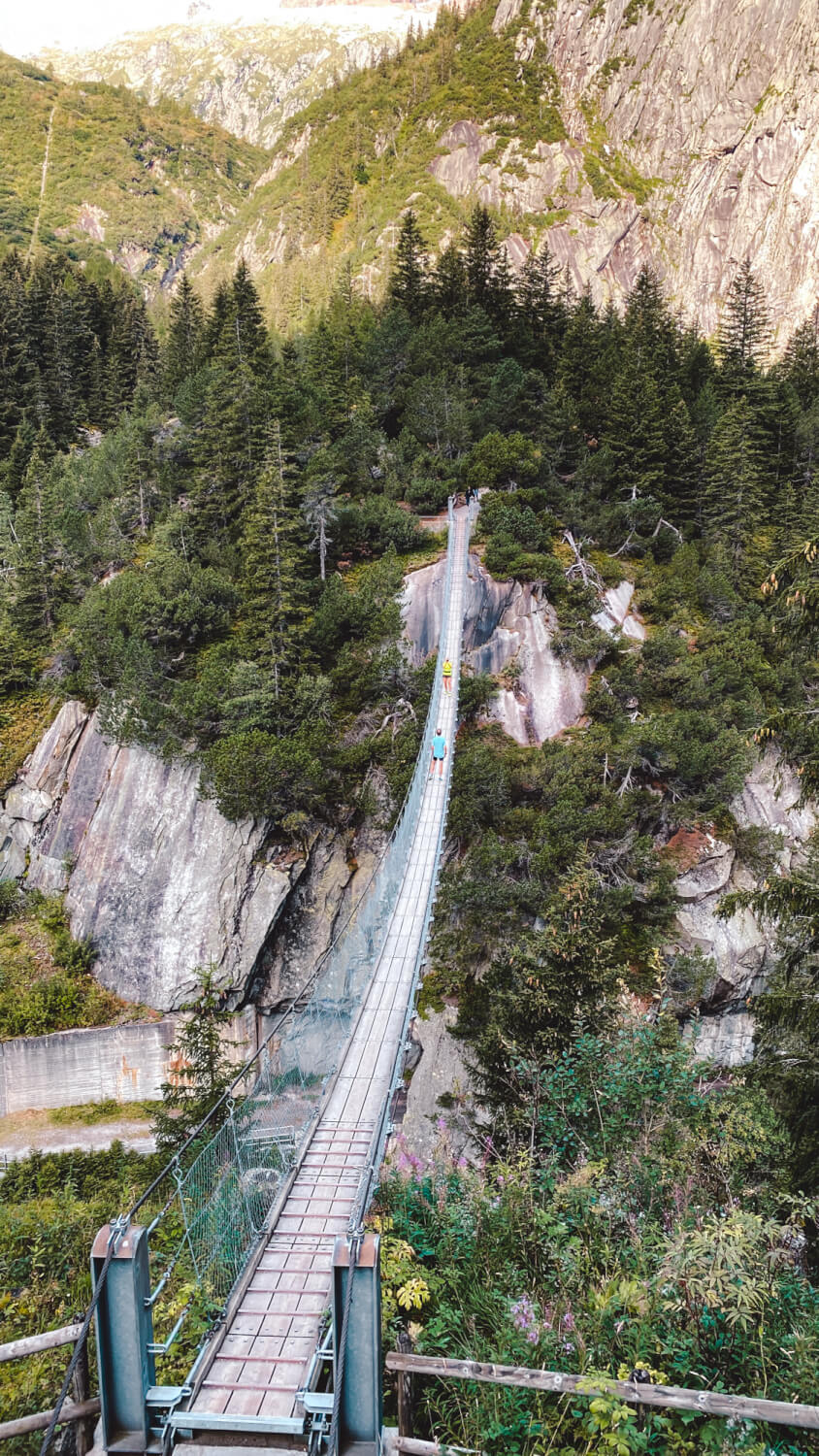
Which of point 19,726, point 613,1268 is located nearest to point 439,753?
point 19,726

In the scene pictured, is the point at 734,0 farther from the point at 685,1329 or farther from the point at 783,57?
the point at 685,1329

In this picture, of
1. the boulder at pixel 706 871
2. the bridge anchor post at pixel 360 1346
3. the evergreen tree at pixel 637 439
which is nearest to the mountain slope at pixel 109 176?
the evergreen tree at pixel 637 439

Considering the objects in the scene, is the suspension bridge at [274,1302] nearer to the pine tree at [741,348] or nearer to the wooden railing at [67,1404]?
the wooden railing at [67,1404]

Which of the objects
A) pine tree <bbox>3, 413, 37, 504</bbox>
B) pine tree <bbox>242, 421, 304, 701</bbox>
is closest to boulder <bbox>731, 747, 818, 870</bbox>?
pine tree <bbox>242, 421, 304, 701</bbox>

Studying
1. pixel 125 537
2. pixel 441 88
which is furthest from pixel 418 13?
pixel 125 537

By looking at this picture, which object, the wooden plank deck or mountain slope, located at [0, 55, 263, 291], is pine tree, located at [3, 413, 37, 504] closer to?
the wooden plank deck
